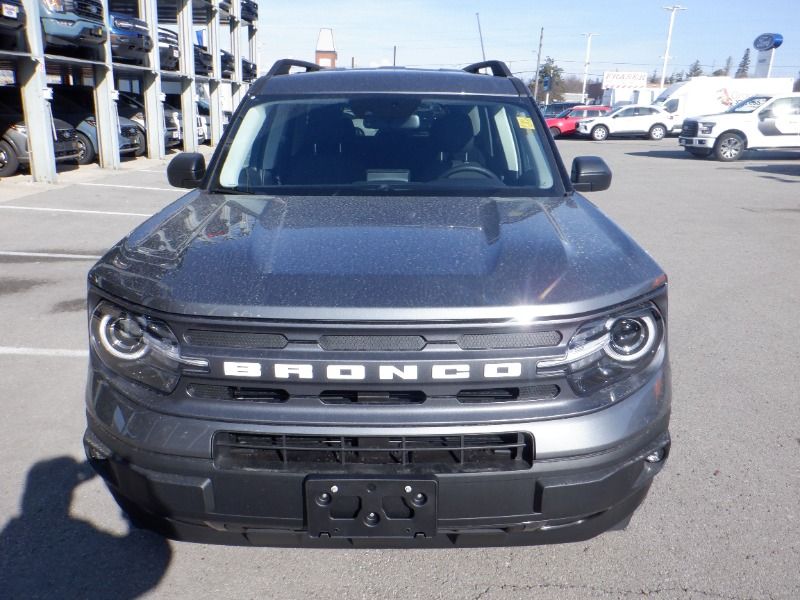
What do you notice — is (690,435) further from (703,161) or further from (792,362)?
(703,161)

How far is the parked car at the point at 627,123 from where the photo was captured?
33438 mm

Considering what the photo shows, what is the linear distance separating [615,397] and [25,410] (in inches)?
128

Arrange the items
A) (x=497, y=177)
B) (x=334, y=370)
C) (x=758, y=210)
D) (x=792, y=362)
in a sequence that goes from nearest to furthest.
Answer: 1. (x=334, y=370)
2. (x=497, y=177)
3. (x=792, y=362)
4. (x=758, y=210)

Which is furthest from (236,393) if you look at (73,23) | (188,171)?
(73,23)

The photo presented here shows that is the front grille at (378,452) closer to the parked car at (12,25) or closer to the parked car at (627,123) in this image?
the parked car at (12,25)

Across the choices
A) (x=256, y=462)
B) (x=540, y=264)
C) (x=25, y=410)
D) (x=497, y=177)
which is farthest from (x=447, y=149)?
(x=25, y=410)

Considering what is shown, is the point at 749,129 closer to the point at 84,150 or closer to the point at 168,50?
the point at 168,50

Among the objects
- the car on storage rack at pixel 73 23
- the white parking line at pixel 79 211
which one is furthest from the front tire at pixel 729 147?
the white parking line at pixel 79 211

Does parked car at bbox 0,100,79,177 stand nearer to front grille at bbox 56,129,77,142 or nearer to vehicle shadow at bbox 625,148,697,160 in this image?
front grille at bbox 56,129,77,142

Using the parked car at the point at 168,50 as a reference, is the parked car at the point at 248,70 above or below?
below

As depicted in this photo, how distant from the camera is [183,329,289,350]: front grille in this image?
6.72ft

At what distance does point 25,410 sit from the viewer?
391 centimetres

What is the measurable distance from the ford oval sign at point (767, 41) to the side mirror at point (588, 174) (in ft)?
163

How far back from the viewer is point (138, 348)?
7.20ft
